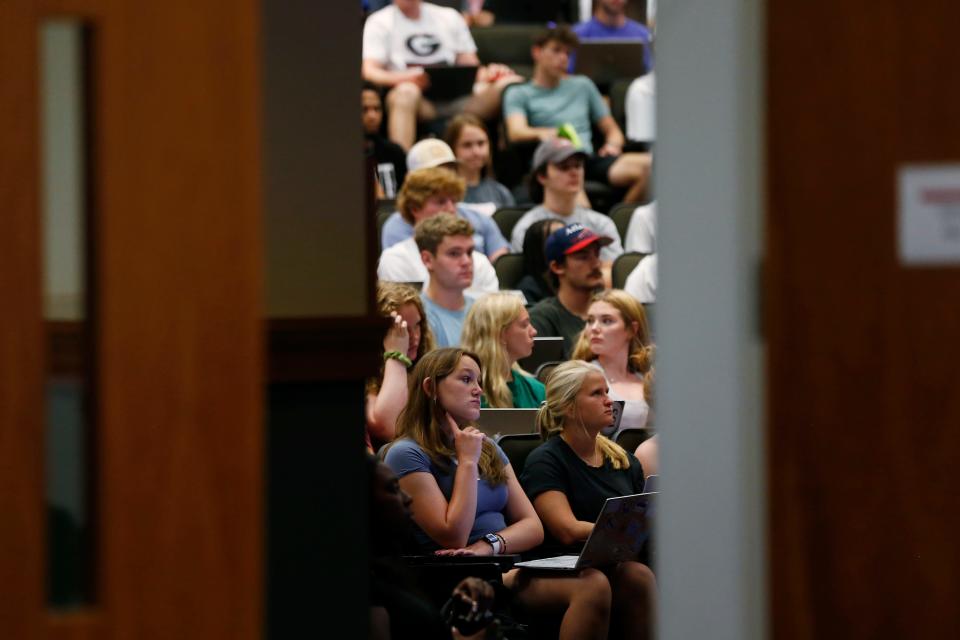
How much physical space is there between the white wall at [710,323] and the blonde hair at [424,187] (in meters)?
4.14

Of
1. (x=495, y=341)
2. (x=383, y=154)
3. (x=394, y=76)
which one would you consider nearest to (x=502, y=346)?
(x=495, y=341)

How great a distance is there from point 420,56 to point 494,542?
478 centimetres

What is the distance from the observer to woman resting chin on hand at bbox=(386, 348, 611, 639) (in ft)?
14.2

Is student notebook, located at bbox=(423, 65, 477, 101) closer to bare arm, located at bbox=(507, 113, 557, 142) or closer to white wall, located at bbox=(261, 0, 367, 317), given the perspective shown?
bare arm, located at bbox=(507, 113, 557, 142)

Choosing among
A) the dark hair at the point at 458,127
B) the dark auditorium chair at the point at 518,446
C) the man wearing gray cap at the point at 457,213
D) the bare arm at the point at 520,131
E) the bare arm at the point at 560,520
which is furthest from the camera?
the bare arm at the point at 520,131

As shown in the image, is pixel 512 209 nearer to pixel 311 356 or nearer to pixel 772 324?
pixel 311 356

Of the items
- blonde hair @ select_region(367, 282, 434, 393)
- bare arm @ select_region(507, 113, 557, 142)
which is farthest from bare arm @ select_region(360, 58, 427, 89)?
blonde hair @ select_region(367, 282, 434, 393)

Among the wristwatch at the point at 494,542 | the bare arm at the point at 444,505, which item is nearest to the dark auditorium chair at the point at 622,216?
the wristwatch at the point at 494,542

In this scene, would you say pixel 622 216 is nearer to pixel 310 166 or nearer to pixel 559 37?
pixel 559 37

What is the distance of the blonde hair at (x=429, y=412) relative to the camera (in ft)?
14.5

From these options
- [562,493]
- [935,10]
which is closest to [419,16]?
[562,493]

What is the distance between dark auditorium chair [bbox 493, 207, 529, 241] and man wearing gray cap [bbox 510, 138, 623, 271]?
62 mm

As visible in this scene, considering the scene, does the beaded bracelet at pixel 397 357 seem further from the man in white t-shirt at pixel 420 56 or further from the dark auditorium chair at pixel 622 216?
the man in white t-shirt at pixel 420 56

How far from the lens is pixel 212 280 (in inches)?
78.0
